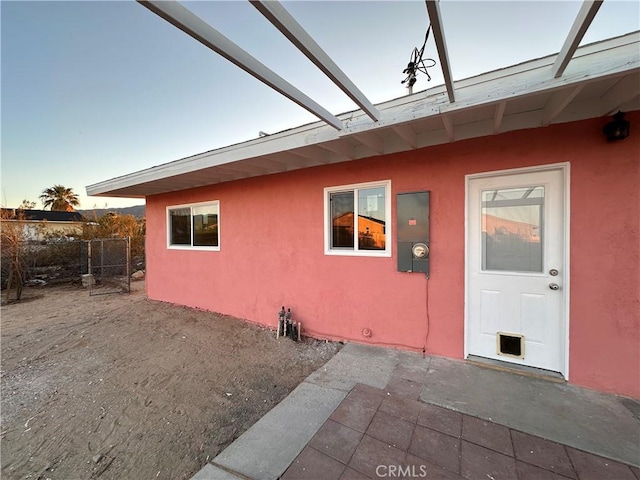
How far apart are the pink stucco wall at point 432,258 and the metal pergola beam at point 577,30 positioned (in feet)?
3.95

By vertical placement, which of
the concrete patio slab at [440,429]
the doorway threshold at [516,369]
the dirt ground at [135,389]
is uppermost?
the doorway threshold at [516,369]

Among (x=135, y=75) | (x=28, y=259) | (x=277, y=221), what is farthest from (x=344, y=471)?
(x=28, y=259)

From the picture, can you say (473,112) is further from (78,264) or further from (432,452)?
(78,264)

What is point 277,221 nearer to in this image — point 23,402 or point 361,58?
point 361,58

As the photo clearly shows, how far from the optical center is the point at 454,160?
2.88 metres

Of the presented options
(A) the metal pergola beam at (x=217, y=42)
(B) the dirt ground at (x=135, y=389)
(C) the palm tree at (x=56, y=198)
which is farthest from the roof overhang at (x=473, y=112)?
(C) the palm tree at (x=56, y=198)

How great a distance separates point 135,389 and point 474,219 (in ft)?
14.0

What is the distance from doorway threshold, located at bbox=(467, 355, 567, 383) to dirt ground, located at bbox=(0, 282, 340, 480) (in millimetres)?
1743

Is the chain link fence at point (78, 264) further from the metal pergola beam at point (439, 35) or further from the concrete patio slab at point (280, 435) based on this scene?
the metal pergola beam at point (439, 35)

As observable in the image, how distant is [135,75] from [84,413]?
6163 millimetres

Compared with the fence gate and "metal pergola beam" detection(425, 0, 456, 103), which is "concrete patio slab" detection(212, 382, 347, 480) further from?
the fence gate

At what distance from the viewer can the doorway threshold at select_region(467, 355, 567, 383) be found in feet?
8.20

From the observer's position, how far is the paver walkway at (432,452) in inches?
60.5

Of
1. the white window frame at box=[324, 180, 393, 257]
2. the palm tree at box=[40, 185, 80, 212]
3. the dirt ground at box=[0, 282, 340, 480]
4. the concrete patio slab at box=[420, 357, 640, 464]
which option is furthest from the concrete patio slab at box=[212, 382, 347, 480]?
the palm tree at box=[40, 185, 80, 212]
